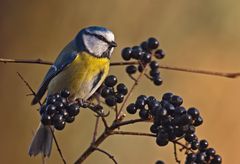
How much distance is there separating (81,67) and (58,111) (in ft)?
3.24

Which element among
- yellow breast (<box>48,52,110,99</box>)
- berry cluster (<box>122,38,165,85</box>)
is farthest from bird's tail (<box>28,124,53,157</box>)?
berry cluster (<box>122,38,165,85</box>)

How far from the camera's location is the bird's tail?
2784 mm

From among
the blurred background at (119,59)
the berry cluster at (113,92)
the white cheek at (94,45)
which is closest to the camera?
the berry cluster at (113,92)

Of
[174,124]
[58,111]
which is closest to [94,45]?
[58,111]

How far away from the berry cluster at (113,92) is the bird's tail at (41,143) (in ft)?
1.71

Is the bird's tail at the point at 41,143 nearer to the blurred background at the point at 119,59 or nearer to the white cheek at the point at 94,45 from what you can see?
the white cheek at the point at 94,45

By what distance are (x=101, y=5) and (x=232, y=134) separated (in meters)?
1.39

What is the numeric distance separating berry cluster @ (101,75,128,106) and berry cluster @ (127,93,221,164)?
0.32 feet

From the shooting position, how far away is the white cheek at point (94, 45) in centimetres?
311

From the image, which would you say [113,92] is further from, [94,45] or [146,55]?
[94,45]

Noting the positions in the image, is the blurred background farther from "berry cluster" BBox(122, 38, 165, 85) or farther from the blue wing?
"berry cluster" BBox(122, 38, 165, 85)

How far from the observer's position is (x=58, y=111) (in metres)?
2.18

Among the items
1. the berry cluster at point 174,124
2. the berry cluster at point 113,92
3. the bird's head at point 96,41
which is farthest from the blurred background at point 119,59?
the berry cluster at point 174,124

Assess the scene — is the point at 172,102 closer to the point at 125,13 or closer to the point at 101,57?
the point at 101,57
